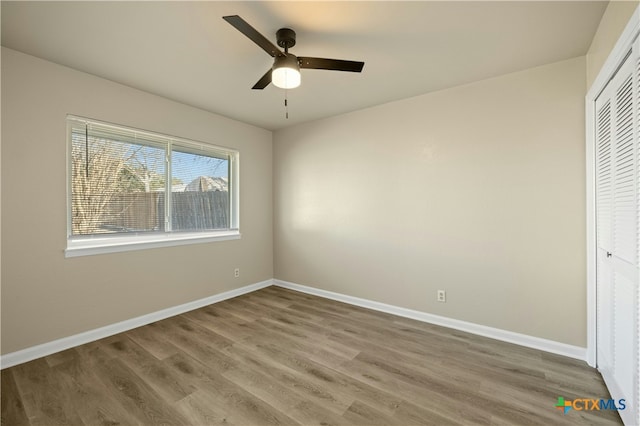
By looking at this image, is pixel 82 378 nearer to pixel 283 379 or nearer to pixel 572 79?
pixel 283 379

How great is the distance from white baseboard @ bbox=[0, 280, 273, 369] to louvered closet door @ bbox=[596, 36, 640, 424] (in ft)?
12.6

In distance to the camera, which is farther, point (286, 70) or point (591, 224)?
point (591, 224)

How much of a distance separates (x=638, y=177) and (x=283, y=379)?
248cm

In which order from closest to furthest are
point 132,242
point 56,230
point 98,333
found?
point 56,230
point 98,333
point 132,242

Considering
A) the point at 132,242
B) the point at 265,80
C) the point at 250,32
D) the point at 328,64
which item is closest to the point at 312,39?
the point at 328,64

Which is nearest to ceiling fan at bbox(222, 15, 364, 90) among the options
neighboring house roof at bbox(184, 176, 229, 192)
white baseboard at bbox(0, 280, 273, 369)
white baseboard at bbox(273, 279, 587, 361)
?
neighboring house roof at bbox(184, 176, 229, 192)

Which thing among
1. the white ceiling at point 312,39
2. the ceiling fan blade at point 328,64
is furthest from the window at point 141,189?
the ceiling fan blade at point 328,64

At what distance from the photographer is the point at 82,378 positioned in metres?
2.04

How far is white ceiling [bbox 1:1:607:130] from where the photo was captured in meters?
1.77

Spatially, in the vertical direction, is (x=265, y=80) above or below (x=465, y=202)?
above

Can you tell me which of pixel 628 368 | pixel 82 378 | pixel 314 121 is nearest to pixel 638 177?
pixel 628 368

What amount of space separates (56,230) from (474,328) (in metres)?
4.13

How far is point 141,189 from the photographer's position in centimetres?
305

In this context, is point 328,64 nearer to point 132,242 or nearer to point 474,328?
point 132,242
